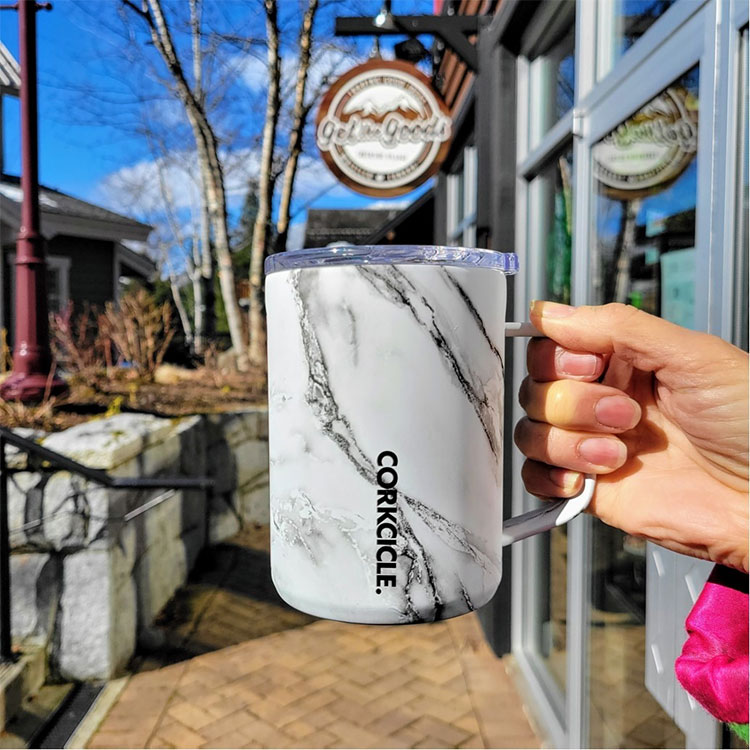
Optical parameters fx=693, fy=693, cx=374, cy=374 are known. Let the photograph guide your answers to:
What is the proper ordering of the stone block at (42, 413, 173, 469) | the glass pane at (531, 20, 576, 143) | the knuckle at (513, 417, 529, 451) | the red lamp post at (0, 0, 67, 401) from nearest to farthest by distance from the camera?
the knuckle at (513, 417, 529, 451) < the glass pane at (531, 20, 576, 143) < the stone block at (42, 413, 173, 469) < the red lamp post at (0, 0, 67, 401)

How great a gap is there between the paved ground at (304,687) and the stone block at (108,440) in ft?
3.07

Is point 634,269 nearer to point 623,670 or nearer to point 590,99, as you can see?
point 590,99

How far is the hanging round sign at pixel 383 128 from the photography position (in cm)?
330

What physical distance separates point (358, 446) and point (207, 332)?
579 cm

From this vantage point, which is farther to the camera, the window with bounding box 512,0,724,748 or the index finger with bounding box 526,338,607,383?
the window with bounding box 512,0,724,748

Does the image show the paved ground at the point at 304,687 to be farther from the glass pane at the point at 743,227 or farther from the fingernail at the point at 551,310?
the fingernail at the point at 551,310

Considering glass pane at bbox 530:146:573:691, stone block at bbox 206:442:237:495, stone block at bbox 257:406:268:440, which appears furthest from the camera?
stone block at bbox 257:406:268:440

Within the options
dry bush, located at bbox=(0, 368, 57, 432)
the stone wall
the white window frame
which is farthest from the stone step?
the white window frame

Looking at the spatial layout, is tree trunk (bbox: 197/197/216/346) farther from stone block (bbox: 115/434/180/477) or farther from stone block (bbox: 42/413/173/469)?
stone block (bbox: 42/413/173/469)

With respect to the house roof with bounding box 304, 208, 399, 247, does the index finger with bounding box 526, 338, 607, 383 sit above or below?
below

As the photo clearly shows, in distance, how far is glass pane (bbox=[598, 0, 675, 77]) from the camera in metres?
1.69

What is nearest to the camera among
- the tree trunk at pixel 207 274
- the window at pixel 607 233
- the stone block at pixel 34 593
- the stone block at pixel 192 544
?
the window at pixel 607 233

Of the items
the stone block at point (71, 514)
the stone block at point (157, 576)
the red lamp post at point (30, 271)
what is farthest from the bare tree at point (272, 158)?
the stone block at point (71, 514)

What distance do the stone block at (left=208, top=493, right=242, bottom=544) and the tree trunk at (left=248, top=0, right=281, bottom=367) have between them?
1385 millimetres
